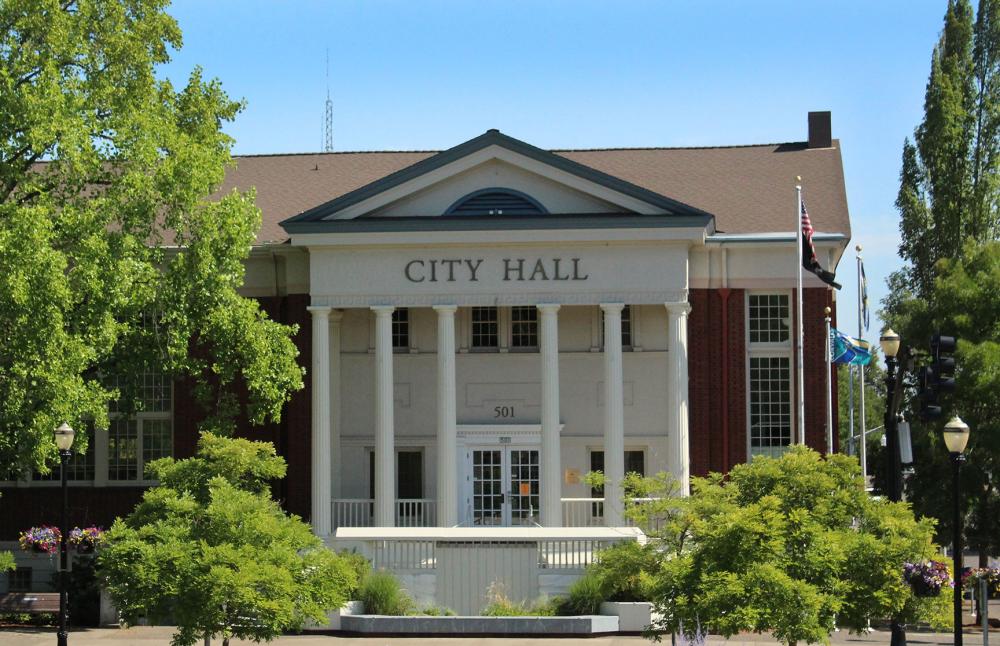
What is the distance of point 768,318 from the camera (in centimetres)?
4575

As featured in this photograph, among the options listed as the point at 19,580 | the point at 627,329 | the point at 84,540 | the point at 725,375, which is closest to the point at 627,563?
the point at 84,540

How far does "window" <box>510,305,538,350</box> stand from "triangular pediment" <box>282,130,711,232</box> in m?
4.11

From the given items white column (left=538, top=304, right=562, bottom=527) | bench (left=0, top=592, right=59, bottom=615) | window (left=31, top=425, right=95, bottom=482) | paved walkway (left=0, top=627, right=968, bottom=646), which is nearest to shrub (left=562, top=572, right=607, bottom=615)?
paved walkway (left=0, top=627, right=968, bottom=646)

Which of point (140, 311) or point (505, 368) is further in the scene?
point (505, 368)

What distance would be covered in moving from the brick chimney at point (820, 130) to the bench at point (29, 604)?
27409 millimetres

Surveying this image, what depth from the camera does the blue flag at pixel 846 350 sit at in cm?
4278

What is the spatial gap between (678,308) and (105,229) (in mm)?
14830

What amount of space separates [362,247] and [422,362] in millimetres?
4539

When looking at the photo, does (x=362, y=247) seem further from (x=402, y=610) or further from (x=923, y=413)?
(x=923, y=413)

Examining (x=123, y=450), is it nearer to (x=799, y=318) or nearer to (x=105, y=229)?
(x=105, y=229)

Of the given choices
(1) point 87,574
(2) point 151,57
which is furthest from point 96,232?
(1) point 87,574

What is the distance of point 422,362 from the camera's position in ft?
151

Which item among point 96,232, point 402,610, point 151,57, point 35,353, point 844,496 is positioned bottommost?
point 402,610

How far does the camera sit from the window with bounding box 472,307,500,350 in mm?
46094
